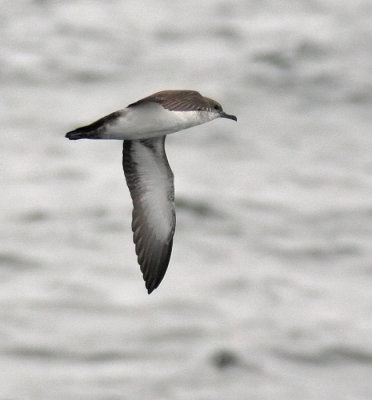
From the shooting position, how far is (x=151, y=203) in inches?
511

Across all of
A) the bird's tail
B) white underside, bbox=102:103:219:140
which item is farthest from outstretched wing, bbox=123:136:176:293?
the bird's tail

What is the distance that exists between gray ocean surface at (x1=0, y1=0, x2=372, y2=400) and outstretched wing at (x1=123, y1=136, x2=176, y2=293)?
798cm

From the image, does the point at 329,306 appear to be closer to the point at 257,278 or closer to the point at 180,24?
the point at 257,278

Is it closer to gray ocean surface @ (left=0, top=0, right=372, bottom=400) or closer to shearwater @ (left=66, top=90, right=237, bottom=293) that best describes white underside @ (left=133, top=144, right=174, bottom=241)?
shearwater @ (left=66, top=90, right=237, bottom=293)

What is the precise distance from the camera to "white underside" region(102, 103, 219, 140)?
36.6ft

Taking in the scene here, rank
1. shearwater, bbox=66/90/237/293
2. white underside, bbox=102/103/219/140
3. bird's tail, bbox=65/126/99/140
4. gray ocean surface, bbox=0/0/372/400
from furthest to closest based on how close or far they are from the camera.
Answer: gray ocean surface, bbox=0/0/372/400
shearwater, bbox=66/90/237/293
white underside, bbox=102/103/219/140
bird's tail, bbox=65/126/99/140

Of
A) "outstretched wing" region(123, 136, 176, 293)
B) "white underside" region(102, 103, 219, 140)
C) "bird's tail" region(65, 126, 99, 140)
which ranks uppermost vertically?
"white underside" region(102, 103, 219, 140)

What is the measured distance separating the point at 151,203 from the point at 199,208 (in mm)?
13489

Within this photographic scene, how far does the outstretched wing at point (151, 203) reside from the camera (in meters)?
12.6

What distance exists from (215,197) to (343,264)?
3161 mm

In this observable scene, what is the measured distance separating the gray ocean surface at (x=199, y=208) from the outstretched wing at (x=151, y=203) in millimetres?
7977

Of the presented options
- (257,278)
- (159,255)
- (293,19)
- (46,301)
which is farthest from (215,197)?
(159,255)

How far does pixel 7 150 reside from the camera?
91.4ft

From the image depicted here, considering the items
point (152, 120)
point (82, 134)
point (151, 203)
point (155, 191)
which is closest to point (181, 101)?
point (152, 120)
